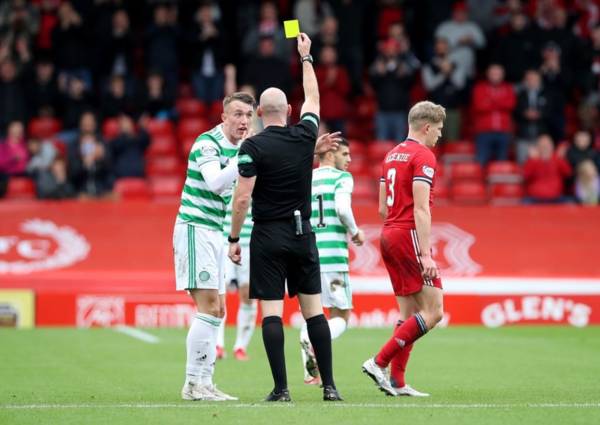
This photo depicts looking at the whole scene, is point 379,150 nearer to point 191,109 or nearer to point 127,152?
point 191,109

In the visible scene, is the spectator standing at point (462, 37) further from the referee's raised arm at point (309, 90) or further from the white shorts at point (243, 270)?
the referee's raised arm at point (309, 90)

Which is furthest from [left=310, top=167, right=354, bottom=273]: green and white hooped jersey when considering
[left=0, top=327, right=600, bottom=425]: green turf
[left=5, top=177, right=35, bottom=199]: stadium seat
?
[left=5, top=177, right=35, bottom=199]: stadium seat

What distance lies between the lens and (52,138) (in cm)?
2219

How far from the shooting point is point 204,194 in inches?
388

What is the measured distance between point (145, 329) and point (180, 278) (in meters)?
8.41

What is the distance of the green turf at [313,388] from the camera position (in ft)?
29.1

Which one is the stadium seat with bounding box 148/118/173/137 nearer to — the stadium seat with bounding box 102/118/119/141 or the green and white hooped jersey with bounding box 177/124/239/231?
the stadium seat with bounding box 102/118/119/141

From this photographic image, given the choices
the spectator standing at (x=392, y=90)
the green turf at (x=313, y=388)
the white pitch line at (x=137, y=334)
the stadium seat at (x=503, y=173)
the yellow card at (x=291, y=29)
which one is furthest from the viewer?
the spectator standing at (x=392, y=90)

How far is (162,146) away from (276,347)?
13256 mm

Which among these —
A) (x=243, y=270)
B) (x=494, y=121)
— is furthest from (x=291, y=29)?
(x=494, y=121)

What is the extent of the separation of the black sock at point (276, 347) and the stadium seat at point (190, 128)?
44.0 feet

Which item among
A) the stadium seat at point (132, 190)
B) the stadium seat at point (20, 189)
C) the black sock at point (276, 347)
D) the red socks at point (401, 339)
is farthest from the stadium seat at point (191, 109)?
the black sock at point (276, 347)

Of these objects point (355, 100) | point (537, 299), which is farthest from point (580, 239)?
point (355, 100)

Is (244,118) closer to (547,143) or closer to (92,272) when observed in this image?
(92,272)
